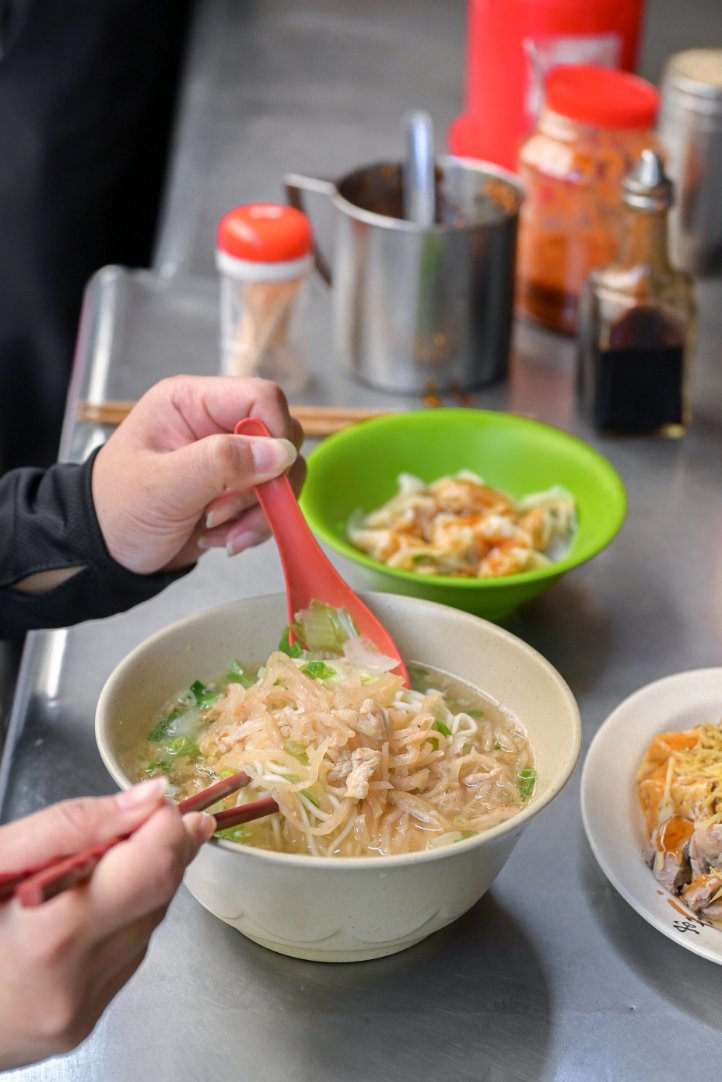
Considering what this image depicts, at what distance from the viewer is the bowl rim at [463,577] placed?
4.02ft

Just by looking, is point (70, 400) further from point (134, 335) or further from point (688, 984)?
point (688, 984)

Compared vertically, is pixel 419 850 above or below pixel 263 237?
below

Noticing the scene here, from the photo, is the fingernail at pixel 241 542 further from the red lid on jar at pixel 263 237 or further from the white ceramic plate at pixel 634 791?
the red lid on jar at pixel 263 237

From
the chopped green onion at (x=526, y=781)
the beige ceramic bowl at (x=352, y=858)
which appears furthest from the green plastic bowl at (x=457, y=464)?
the chopped green onion at (x=526, y=781)

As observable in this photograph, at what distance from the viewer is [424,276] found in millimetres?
1686

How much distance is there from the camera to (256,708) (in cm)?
98

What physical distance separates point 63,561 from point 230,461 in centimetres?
25

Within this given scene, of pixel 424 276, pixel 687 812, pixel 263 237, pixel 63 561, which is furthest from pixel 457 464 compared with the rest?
pixel 687 812

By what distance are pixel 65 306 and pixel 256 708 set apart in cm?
203

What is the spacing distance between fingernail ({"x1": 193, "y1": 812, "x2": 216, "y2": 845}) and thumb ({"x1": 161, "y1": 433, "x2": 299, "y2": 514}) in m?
0.42

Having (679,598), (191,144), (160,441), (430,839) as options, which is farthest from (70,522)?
(191,144)

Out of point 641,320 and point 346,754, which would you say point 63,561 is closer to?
point 346,754

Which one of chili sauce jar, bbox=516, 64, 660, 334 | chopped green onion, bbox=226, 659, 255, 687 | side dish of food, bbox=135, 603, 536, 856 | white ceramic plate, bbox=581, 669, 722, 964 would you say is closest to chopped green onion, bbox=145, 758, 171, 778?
side dish of food, bbox=135, 603, 536, 856

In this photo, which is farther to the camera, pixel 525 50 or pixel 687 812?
pixel 525 50
